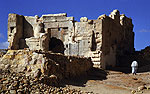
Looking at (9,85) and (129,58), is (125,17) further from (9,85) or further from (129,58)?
(9,85)

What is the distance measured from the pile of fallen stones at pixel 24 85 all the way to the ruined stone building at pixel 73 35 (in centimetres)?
908

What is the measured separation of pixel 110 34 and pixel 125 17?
615 centimetres

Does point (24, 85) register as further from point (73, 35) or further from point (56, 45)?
point (56, 45)

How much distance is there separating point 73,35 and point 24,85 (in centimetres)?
1158

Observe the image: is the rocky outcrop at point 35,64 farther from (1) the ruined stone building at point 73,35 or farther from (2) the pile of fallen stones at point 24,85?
(1) the ruined stone building at point 73,35

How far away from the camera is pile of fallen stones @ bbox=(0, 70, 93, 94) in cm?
634

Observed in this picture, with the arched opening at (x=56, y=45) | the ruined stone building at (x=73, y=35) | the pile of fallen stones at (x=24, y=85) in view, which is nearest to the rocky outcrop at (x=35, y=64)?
the pile of fallen stones at (x=24, y=85)

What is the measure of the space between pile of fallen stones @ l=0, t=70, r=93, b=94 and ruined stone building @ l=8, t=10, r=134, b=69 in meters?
9.08

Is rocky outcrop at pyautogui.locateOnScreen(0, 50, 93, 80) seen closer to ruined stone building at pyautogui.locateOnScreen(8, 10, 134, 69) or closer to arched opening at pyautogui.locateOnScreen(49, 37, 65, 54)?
ruined stone building at pyautogui.locateOnScreen(8, 10, 134, 69)

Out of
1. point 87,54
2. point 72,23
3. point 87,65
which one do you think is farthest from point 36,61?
point 72,23

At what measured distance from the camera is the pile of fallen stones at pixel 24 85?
6.34m

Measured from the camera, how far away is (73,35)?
58.4 feet

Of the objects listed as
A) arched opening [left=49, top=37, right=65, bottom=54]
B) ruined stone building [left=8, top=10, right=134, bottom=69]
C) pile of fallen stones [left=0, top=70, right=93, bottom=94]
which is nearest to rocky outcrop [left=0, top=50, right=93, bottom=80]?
pile of fallen stones [left=0, top=70, right=93, bottom=94]

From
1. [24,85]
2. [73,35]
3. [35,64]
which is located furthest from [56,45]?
[24,85]
